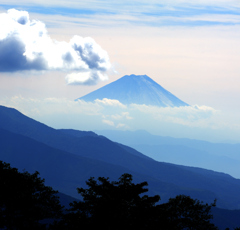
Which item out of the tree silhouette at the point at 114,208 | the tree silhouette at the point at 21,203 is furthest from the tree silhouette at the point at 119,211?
the tree silhouette at the point at 21,203

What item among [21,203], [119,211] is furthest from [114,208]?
[21,203]

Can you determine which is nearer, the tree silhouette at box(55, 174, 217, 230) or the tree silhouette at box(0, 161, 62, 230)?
the tree silhouette at box(55, 174, 217, 230)

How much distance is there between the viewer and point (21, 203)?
4384 cm

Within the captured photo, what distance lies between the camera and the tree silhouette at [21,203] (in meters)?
43.2

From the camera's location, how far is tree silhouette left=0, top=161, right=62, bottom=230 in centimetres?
4325

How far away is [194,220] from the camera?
163 feet

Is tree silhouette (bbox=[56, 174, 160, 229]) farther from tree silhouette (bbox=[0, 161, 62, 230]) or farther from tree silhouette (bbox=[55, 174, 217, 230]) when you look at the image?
tree silhouette (bbox=[0, 161, 62, 230])

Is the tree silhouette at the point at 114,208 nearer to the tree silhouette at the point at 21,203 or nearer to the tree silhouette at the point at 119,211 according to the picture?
the tree silhouette at the point at 119,211

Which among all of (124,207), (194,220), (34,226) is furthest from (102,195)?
(194,220)

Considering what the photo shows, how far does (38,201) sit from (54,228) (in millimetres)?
8851

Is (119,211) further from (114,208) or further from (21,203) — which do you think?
(21,203)

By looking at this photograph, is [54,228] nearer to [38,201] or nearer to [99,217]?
[99,217]

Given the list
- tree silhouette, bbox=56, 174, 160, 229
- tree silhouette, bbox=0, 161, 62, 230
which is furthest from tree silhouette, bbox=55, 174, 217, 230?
tree silhouette, bbox=0, 161, 62, 230

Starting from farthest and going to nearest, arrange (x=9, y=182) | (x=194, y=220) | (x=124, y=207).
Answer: (x=194, y=220) < (x=9, y=182) < (x=124, y=207)
